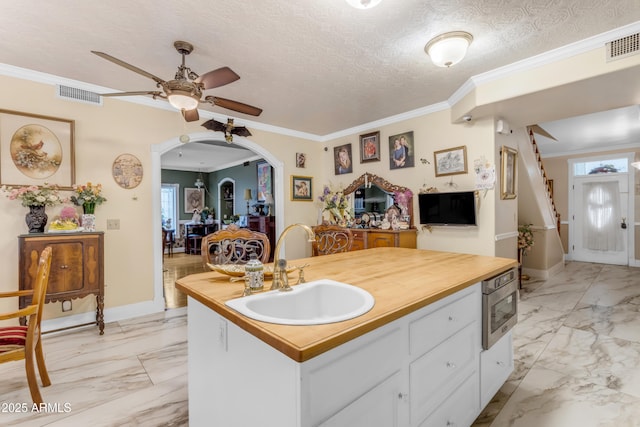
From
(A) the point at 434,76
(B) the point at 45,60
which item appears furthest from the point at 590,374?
(B) the point at 45,60

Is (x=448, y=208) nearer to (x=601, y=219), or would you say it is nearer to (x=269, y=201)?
(x=269, y=201)

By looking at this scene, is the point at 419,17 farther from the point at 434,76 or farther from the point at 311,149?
the point at 311,149

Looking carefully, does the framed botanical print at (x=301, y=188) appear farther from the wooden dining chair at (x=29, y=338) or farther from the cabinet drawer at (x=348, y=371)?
the cabinet drawer at (x=348, y=371)

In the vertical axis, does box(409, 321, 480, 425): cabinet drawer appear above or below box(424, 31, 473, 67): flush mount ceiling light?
below

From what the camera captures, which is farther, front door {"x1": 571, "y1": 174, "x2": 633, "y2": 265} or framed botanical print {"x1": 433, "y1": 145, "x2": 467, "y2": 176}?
front door {"x1": 571, "y1": 174, "x2": 633, "y2": 265}

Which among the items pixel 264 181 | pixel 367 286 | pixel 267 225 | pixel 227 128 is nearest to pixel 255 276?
pixel 367 286

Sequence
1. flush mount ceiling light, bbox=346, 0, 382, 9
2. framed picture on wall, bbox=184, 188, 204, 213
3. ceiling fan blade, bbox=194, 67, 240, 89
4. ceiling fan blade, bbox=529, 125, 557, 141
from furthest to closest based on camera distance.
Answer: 1. framed picture on wall, bbox=184, 188, 204, 213
2. ceiling fan blade, bbox=529, 125, 557, 141
3. ceiling fan blade, bbox=194, 67, 240, 89
4. flush mount ceiling light, bbox=346, 0, 382, 9

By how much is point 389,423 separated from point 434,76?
10.4 feet

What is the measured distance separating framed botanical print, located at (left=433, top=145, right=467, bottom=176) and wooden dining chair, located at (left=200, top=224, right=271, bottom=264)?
2.79 metres

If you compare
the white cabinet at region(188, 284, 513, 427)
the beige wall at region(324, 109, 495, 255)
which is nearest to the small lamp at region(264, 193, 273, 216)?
the beige wall at region(324, 109, 495, 255)

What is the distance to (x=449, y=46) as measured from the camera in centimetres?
233

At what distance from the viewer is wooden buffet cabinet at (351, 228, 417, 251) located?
3996 millimetres

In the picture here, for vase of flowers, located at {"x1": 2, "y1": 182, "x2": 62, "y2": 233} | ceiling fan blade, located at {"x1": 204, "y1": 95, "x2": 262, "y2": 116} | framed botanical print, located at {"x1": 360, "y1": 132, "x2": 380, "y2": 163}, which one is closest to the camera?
ceiling fan blade, located at {"x1": 204, "y1": 95, "x2": 262, "y2": 116}

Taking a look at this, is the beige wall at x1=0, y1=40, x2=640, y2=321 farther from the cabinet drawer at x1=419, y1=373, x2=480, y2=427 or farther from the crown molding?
the cabinet drawer at x1=419, y1=373, x2=480, y2=427
